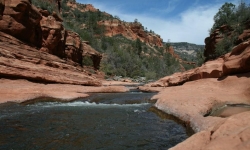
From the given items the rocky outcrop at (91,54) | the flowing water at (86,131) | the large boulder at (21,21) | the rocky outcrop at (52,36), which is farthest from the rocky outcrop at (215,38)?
the flowing water at (86,131)

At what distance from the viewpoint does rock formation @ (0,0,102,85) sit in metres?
18.8

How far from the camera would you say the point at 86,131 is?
8.18 m

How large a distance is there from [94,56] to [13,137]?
40.6 meters

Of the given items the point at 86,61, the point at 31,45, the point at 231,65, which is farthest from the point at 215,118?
the point at 86,61

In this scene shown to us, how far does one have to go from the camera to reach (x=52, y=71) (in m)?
21.9

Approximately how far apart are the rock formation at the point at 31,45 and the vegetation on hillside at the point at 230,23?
1829 centimetres

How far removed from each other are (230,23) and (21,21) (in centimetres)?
2963

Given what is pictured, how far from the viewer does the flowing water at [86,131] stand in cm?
669

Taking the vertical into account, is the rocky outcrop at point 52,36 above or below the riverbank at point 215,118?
above

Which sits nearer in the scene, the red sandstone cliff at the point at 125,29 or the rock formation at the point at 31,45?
the rock formation at the point at 31,45

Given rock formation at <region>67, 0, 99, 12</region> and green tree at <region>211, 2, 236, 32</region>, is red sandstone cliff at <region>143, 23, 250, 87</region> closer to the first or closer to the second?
green tree at <region>211, 2, 236, 32</region>

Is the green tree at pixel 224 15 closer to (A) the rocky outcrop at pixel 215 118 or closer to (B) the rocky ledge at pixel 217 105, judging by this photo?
(B) the rocky ledge at pixel 217 105

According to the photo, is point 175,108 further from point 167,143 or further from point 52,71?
point 52,71

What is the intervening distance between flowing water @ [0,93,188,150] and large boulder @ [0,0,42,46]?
42.6ft
